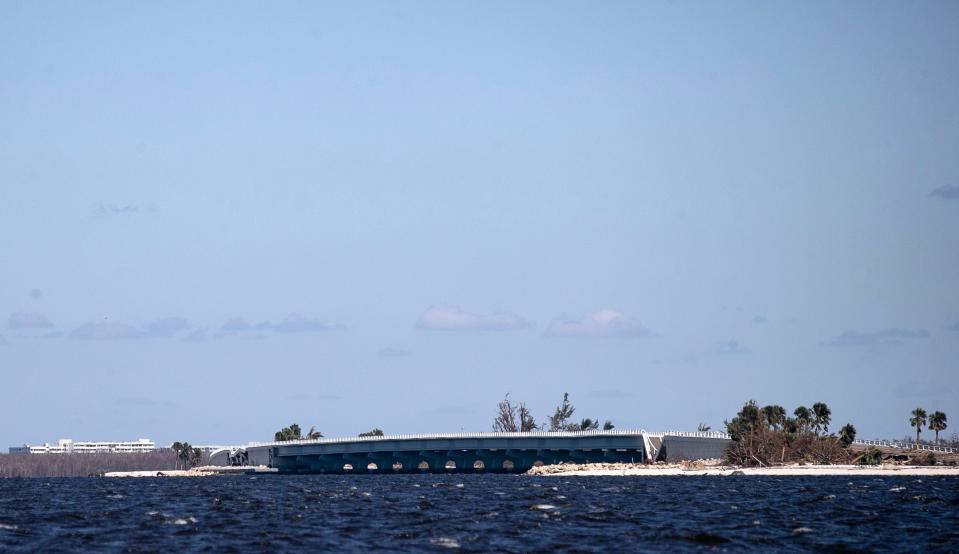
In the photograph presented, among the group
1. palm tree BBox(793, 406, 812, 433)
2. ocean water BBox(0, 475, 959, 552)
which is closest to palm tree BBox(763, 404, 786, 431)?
palm tree BBox(793, 406, 812, 433)

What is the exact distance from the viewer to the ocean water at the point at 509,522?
159 ft

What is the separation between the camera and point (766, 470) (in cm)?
13488

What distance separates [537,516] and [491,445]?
124 meters

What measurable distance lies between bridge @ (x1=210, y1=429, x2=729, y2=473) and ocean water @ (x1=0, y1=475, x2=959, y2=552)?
84187mm

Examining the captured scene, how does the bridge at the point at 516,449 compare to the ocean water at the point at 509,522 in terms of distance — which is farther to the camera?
the bridge at the point at 516,449

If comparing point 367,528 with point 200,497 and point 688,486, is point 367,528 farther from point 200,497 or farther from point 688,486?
point 688,486

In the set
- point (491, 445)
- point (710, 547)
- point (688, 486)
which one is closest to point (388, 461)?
point (491, 445)

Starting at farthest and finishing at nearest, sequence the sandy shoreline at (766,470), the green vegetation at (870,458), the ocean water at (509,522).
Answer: the green vegetation at (870,458) → the sandy shoreline at (766,470) → the ocean water at (509,522)

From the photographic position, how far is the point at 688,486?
101 meters

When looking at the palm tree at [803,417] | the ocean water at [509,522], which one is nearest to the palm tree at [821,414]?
the palm tree at [803,417]

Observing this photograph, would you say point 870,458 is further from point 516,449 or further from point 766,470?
point 516,449

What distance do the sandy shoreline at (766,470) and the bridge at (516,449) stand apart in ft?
29.3

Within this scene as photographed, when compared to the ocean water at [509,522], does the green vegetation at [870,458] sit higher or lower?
higher

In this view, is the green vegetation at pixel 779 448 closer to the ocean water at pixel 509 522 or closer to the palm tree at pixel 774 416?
the palm tree at pixel 774 416
